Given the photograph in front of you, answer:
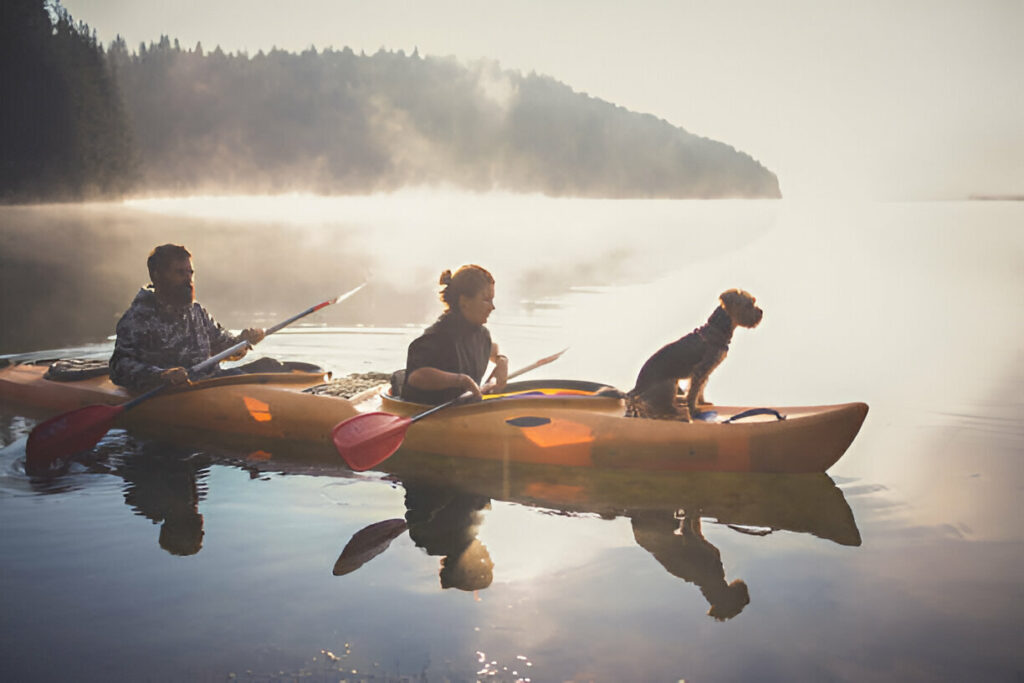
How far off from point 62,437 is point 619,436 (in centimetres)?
332

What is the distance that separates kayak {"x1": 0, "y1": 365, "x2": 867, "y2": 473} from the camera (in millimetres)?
4828

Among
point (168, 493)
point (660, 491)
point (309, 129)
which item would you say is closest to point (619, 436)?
point (660, 491)

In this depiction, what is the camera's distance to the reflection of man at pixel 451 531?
3.70 meters

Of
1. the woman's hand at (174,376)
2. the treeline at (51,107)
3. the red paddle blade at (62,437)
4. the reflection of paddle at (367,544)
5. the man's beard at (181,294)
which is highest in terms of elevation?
the treeline at (51,107)

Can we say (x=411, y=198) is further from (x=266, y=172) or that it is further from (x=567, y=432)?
(x=567, y=432)

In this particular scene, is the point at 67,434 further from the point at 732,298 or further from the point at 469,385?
the point at 732,298

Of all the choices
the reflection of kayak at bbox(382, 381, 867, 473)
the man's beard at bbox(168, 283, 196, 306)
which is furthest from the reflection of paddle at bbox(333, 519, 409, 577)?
the man's beard at bbox(168, 283, 196, 306)

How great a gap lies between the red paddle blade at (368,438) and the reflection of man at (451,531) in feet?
0.81

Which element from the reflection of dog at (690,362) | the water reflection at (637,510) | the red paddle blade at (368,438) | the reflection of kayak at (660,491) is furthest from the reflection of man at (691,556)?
the red paddle blade at (368,438)

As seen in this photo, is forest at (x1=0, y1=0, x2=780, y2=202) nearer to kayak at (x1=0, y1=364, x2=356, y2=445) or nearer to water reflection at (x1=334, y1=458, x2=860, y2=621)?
kayak at (x1=0, y1=364, x2=356, y2=445)

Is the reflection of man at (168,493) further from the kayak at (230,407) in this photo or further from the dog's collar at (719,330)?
the dog's collar at (719,330)

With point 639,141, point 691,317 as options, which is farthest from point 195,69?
point 691,317

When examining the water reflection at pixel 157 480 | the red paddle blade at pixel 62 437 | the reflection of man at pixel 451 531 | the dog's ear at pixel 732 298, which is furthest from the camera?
the red paddle blade at pixel 62 437

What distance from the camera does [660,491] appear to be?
4820 millimetres
